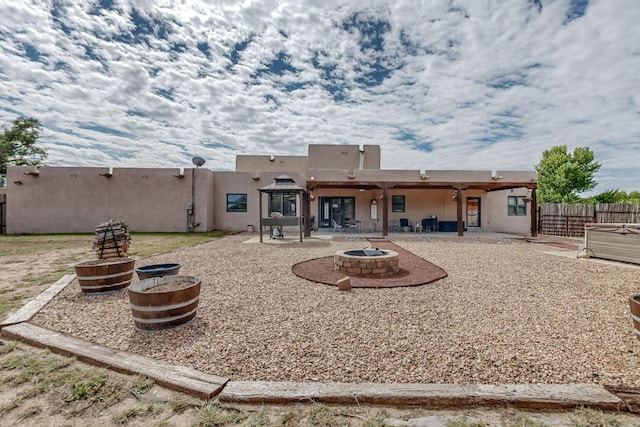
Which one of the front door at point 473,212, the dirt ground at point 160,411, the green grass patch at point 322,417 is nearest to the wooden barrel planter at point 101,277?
the dirt ground at point 160,411

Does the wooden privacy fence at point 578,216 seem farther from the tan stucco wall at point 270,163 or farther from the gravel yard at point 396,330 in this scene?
the tan stucco wall at point 270,163

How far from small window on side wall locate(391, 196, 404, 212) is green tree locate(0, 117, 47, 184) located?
2966cm

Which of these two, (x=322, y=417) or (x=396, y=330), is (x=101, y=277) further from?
(x=396, y=330)

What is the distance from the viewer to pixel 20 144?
22.5 meters

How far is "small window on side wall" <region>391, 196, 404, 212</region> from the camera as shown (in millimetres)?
16453

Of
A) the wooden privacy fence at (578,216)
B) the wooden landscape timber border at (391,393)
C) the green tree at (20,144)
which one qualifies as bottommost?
the wooden landscape timber border at (391,393)

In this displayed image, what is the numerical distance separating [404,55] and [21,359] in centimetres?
1292

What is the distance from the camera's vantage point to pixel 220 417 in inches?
72.3

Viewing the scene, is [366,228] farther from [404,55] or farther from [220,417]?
[220,417]

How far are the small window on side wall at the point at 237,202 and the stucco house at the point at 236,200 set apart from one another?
0.06 metres

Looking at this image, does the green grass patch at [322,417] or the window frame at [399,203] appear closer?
the green grass patch at [322,417]

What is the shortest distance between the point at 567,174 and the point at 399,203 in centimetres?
3033

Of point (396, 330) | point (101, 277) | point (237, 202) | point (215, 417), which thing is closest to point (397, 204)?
point (237, 202)

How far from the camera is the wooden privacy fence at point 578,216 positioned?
13.6 meters
